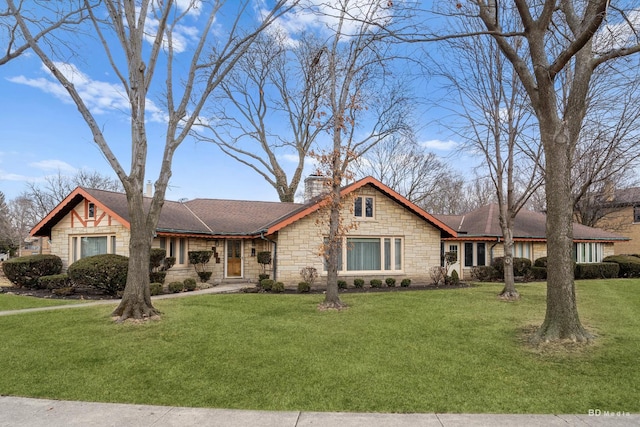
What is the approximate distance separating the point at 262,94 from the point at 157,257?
1754 centimetres

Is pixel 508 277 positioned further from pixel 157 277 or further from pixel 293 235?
pixel 157 277

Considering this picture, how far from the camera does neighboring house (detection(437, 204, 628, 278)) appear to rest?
20.0 meters

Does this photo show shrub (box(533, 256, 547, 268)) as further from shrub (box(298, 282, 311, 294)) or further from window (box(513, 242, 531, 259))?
shrub (box(298, 282, 311, 294))

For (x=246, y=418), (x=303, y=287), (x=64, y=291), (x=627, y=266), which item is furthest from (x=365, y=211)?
(x=627, y=266)

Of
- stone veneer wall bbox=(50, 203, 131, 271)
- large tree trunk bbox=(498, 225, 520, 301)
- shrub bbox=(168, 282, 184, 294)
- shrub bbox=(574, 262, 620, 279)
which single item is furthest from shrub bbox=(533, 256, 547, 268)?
stone veneer wall bbox=(50, 203, 131, 271)

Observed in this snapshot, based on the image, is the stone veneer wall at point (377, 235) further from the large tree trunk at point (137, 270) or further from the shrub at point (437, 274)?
the large tree trunk at point (137, 270)

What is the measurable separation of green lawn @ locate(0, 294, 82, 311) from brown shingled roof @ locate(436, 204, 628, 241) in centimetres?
1674

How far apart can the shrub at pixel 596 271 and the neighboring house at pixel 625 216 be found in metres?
11.2

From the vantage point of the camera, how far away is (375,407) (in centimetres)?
435

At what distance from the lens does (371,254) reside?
55.5 ft

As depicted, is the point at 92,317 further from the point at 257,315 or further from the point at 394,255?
the point at 394,255

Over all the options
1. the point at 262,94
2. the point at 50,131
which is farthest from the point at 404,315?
the point at 262,94

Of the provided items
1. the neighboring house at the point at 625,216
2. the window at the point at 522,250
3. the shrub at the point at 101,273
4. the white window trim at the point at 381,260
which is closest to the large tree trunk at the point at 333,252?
the white window trim at the point at 381,260

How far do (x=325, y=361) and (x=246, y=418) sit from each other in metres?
2.17
